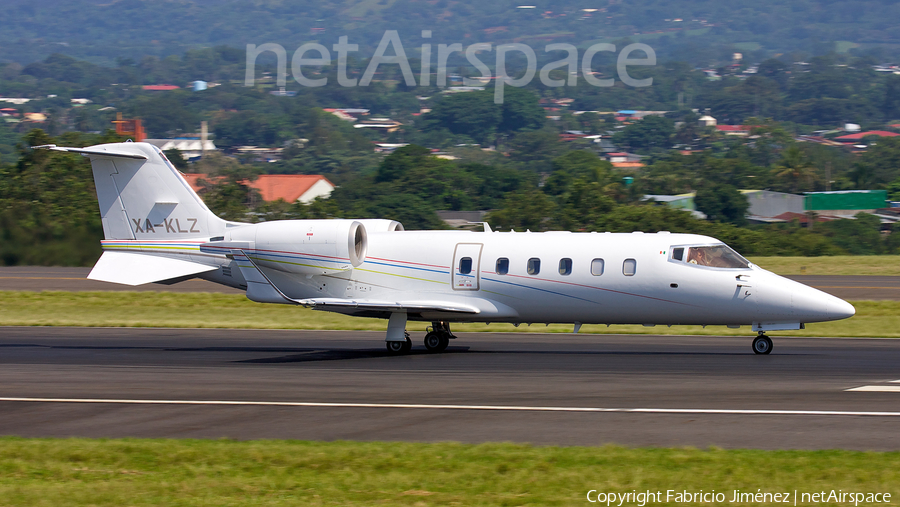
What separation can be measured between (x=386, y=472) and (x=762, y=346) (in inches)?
530

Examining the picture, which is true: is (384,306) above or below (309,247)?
below

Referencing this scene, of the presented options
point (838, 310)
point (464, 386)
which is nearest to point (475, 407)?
point (464, 386)

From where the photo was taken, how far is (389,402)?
54.6ft

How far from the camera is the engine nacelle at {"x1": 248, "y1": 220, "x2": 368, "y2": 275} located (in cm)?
2420

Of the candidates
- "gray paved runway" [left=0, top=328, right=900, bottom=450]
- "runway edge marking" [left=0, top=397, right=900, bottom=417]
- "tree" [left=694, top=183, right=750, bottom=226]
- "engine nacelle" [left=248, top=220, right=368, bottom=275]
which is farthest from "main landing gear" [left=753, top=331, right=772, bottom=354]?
"tree" [left=694, top=183, right=750, bottom=226]

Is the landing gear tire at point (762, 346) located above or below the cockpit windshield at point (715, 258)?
below

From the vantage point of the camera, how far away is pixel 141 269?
25.1m

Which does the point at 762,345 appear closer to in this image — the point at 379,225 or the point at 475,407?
the point at 475,407

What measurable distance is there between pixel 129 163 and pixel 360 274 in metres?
6.95

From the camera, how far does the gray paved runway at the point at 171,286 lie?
4172cm

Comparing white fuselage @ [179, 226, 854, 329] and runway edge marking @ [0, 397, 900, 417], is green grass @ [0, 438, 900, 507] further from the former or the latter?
white fuselage @ [179, 226, 854, 329]

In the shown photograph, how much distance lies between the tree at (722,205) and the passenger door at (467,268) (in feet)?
228

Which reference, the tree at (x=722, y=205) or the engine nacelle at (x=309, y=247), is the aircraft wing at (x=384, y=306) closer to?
the engine nacelle at (x=309, y=247)

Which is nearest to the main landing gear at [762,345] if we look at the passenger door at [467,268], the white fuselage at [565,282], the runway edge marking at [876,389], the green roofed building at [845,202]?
the white fuselage at [565,282]
